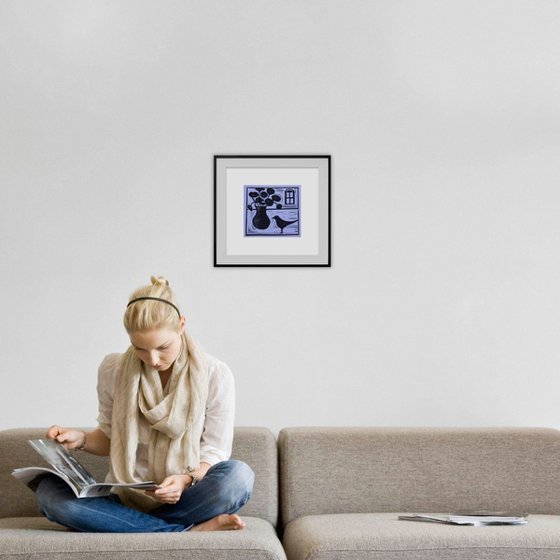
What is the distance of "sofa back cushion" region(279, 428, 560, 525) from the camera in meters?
3.00

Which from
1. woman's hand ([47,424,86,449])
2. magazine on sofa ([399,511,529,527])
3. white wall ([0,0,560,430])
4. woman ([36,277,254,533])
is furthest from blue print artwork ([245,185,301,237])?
magazine on sofa ([399,511,529,527])

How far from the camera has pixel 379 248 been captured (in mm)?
3500

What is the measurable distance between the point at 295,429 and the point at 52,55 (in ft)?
5.73

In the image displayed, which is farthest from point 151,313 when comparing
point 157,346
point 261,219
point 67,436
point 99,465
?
point 261,219

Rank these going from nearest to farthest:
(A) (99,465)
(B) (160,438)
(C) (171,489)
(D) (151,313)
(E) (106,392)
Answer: (C) (171,489), (D) (151,313), (B) (160,438), (E) (106,392), (A) (99,465)

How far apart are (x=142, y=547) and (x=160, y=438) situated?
17.7 inches

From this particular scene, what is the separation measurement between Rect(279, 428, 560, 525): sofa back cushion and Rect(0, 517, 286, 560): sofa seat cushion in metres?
0.63

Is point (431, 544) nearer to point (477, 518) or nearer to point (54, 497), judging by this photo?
point (477, 518)

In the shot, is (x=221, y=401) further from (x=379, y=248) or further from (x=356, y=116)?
Result: (x=356, y=116)

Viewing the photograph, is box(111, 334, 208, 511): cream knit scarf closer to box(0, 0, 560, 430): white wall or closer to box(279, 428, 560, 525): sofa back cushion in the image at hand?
box(279, 428, 560, 525): sofa back cushion

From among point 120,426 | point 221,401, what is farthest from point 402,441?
point 120,426

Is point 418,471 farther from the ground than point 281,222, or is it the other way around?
point 281,222

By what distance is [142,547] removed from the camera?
2318 millimetres

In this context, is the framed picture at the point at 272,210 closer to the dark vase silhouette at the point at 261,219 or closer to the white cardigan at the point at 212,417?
the dark vase silhouette at the point at 261,219
